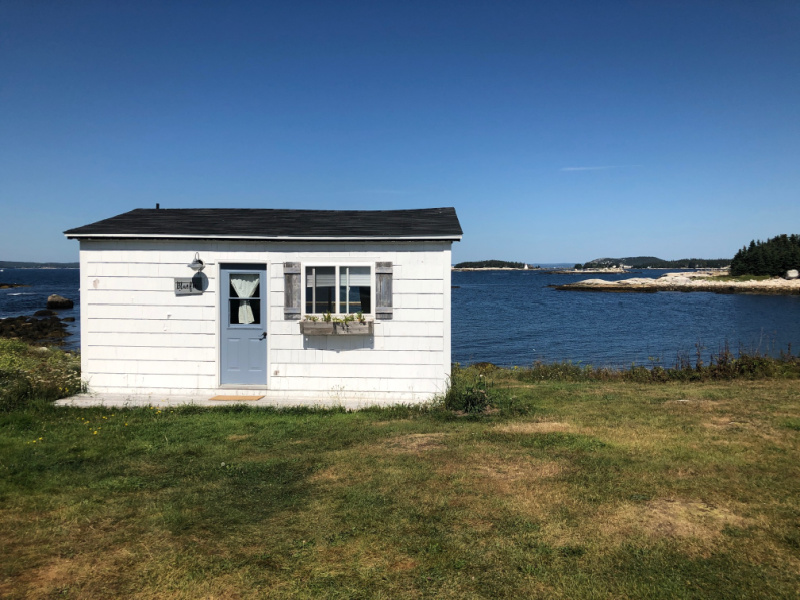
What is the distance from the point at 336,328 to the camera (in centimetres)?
953

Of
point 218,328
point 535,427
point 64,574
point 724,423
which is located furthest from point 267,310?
point 724,423

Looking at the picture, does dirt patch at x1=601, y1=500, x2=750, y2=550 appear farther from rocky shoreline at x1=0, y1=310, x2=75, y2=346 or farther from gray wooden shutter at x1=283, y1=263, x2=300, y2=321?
rocky shoreline at x1=0, y1=310, x2=75, y2=346

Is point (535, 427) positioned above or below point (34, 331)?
above

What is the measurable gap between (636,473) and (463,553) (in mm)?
2582

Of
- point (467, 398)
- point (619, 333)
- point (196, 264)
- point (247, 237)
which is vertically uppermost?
point (247, 237)

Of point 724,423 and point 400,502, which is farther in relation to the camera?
point 724,423

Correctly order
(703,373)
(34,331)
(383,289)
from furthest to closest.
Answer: (34,331) → (703,373) → (383,289)

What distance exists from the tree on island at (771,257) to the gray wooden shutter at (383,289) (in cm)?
7754

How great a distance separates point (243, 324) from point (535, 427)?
5.62 m

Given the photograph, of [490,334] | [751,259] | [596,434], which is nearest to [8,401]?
[596,434]

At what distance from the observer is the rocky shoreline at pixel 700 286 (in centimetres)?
6278

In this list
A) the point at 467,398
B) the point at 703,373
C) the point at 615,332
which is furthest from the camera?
the point at 615,332

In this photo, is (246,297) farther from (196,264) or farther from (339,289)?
(339,289)

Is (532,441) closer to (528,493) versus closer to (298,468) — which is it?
(528,493)
